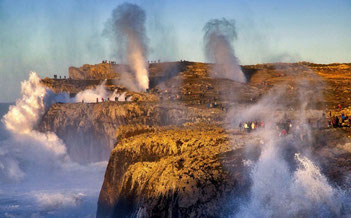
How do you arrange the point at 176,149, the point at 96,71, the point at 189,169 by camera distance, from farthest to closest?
the point at 96,71 < the point at 176,149 < the point at 189,169

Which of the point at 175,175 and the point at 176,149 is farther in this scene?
the point at 176,149

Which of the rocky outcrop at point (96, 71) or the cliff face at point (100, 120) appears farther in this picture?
the rocky outcrop at point (96, 71)

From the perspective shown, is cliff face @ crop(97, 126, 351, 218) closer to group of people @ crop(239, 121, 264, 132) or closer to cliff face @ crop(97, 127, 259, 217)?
cliff face @ crop(97, 127, 259, 217)

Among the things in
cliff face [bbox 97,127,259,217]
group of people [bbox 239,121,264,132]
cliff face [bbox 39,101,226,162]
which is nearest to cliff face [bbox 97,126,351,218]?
cliff face [bbox 97,127,259,217]

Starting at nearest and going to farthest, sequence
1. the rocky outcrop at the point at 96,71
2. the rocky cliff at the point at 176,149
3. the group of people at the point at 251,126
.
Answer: the rocky cliff at the point at 176,149, the group of people at the point at 251,126, the rocky outcrop at the point at 96,71

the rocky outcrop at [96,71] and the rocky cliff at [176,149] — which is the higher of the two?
the rocky outcrop at [96,71]

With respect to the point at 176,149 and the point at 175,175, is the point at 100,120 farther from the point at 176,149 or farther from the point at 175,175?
the point at 175,175

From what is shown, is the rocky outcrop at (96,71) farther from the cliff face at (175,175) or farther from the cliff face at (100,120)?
the cliff face at (175,175)

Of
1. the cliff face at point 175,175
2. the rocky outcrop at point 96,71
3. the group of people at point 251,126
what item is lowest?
the cliff face at point 175,175

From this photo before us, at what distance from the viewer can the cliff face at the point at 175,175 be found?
83.3ft

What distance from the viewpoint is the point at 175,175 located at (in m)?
26.6

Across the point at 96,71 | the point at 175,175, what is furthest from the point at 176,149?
the point at 96,71

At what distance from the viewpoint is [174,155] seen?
29781 millimetres

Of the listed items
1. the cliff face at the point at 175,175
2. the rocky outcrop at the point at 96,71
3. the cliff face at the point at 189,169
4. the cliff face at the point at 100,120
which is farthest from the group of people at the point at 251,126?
the rocky outcrop at the point at 96,71
